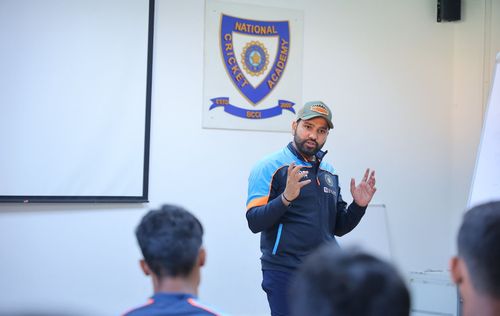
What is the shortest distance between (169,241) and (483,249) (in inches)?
27.0

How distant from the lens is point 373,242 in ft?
14.2

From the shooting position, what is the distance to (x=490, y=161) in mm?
2982

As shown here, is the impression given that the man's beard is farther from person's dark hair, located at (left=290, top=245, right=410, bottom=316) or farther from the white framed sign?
person's dark hair, located at (left=290, top=245, right=410, bottom=316)

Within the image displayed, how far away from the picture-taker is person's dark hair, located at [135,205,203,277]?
1298 millimetres

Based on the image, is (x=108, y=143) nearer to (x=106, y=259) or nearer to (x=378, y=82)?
(x=106, y=259)

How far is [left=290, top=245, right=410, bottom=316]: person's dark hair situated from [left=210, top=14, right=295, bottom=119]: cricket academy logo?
3.20 meters

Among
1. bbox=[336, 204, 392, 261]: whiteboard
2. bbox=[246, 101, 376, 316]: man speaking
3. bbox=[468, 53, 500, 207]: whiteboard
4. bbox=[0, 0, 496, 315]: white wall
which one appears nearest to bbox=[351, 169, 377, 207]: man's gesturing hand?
bbox=[246, 101, 376, 316]: man speaking

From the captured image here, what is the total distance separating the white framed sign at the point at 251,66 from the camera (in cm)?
390

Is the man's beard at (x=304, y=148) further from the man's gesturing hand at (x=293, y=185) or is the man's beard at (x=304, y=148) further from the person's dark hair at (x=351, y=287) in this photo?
the person's dark hair at (x=351, y=287)

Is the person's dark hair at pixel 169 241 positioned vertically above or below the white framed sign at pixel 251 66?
below

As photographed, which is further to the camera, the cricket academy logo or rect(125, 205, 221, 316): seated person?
the cricket academy logo

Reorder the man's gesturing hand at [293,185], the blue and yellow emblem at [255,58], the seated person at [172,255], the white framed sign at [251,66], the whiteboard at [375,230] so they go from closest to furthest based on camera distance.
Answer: the seated person at [172,255], the man's gesturing hand at [293,185], the white framed sign at [251,66], the blue and yellow emblem at [255,58], the whiteboard at [375,230]

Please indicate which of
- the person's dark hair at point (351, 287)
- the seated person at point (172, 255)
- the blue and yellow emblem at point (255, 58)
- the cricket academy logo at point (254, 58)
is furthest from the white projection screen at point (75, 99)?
the person's dark hair at point (351, 287)

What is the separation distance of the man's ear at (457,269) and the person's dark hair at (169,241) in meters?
0.58
